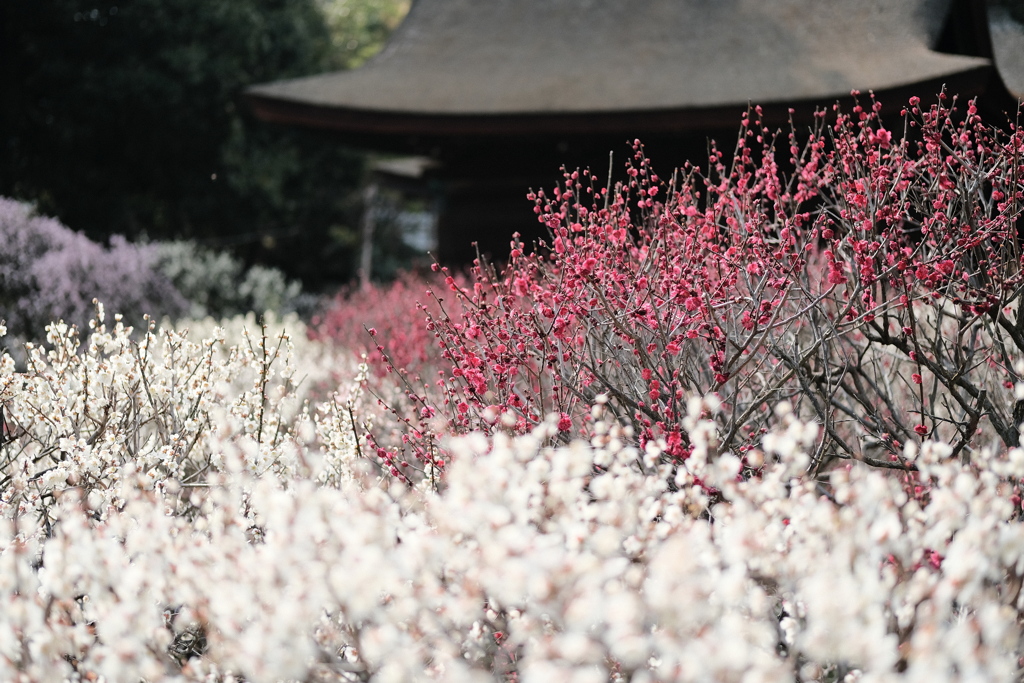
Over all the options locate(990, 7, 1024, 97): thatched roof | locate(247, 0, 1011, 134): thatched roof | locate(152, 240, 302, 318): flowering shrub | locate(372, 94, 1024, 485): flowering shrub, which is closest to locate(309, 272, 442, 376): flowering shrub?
locate(372, 94, 1024, 485): flowering shrub

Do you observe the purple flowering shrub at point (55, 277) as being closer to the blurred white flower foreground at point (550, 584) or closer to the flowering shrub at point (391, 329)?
the flowering shrub at point (391, 329)

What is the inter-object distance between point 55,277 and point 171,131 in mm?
6306

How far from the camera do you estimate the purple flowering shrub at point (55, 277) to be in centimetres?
752

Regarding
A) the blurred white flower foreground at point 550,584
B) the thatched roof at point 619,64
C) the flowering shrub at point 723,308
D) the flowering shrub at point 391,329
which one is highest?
the thatched roof at point 619,64

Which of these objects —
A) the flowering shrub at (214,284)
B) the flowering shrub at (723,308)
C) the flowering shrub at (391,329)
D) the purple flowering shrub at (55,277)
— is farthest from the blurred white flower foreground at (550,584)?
the flowering shrub at (214,284)

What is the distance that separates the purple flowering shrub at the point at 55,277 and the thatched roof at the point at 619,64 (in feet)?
7.28

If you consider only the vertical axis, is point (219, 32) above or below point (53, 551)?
above

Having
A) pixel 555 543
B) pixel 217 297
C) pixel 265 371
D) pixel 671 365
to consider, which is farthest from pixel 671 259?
pixel 217 297

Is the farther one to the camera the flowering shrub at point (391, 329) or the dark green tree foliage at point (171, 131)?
the dark green tree foliage at point (171, 131)

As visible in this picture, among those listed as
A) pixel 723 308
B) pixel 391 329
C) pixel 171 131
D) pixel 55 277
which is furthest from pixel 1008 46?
pixel 171 131

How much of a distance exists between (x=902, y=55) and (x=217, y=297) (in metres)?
7.88

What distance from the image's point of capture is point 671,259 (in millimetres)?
3598

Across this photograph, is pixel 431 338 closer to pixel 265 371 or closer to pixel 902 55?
pixel 265 371

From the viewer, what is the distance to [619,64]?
9.16m
